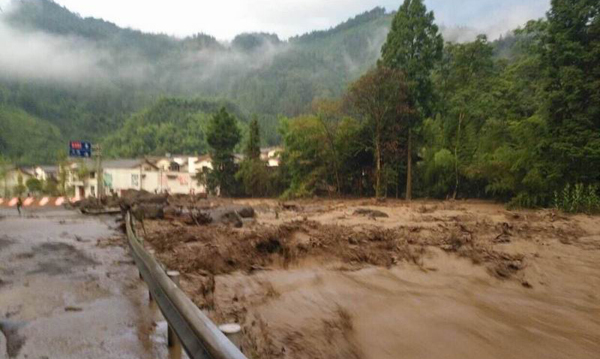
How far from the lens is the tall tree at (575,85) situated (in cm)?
1809

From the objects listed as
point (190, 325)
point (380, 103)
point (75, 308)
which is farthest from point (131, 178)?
point (190, 325)

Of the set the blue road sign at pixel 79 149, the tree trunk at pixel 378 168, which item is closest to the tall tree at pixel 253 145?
the blue road sign at pixel 79 149

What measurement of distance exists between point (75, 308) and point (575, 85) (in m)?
20.2

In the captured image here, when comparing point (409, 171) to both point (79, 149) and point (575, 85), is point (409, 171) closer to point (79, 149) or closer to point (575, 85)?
point (575, 85)

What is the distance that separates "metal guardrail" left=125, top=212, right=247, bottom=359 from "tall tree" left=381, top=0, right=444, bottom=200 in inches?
1136

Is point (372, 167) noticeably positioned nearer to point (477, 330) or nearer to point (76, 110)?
point (477, 330)

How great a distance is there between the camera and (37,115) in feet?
390

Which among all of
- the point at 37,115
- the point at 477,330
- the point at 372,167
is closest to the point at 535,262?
the point at 477,330

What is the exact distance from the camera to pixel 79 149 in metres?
31.5

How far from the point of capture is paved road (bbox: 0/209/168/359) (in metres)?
3.26

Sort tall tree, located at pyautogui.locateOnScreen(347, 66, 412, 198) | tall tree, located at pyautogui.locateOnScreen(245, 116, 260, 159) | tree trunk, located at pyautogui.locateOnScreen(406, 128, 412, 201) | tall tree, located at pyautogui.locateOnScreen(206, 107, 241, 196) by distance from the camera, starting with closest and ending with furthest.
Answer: tall tree, located at pyautogui.locateOnScreen(347, 66, 412, 198)
tree trunk, located at pyautogui.locateOnScreen(406, 128, 412, 201)
tall tree, located at pyautogui.locateOnScreen(206, 107, 241, 196)
tall tree, located at pyautogui.locateOnScreen(245, 116, 260, 159)

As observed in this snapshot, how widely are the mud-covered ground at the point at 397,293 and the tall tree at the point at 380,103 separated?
21.3 m

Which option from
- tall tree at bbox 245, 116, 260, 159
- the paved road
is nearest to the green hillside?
tall tree at bbox 245, 116, 260, 159

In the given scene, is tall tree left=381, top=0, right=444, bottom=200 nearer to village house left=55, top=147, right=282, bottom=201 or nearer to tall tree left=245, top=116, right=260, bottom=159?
tall tree left=245, top=116, right=260, bottom=159
